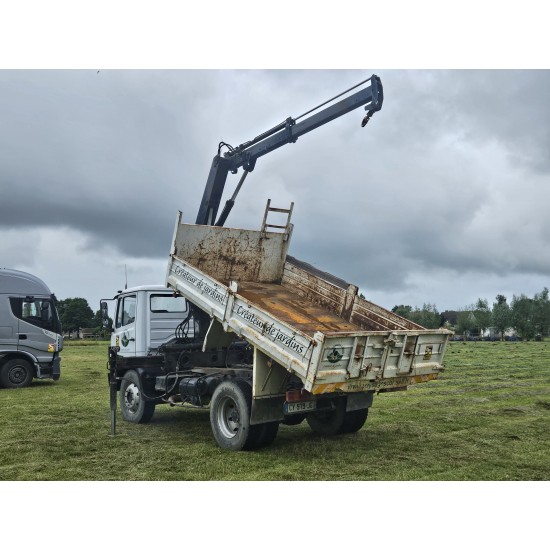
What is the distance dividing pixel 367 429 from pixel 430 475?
2937 mm

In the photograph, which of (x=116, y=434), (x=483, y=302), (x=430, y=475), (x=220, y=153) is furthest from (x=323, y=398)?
(x=483, y=302)

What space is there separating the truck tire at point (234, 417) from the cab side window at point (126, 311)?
322 cm

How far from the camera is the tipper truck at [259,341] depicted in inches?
301

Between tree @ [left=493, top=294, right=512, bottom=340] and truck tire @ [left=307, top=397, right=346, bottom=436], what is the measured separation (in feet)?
251

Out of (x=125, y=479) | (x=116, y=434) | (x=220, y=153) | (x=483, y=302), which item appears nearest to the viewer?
(x=125, y=479)

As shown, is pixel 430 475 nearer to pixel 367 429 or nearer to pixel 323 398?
pixel 323 398

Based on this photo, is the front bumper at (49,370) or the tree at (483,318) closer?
the front bumper at (49,370)

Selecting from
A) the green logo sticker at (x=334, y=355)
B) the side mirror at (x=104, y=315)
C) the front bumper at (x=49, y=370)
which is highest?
the green logo sticker at (x=334, y=355)

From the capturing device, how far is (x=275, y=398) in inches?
319

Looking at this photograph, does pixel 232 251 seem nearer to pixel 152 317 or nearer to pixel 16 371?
pixel 152 317

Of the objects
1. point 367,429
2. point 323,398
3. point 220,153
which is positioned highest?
point 220,153

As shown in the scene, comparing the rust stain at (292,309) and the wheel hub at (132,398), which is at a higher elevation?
the rust stain at (292,309)

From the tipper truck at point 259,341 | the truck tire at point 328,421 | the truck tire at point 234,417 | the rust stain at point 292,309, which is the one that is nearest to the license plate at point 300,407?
the tipper truck at point 259,341

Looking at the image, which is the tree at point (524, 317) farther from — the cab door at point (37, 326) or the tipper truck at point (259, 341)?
the tipper truck at point (259, 341)
